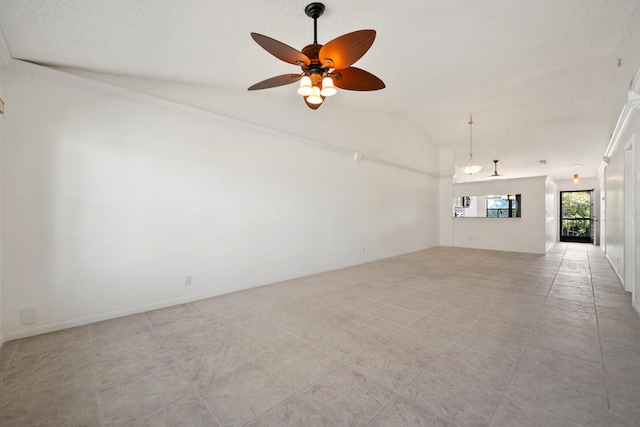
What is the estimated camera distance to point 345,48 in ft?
6.77

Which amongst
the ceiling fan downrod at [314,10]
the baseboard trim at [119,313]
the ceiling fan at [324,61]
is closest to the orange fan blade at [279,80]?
the ceiling fan at [324,61]

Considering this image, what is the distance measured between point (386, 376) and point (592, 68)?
6087mm

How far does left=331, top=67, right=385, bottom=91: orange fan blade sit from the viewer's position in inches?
96.5

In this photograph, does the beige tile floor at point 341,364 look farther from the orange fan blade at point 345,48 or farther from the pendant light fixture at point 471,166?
the pendant light fixture at point 471,166

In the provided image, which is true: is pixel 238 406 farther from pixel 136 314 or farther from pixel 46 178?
pixel 46 178

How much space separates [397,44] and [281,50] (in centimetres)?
217

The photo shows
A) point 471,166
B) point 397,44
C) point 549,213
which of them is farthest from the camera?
point 549,213

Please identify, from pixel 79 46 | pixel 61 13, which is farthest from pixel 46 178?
pixel 61 13

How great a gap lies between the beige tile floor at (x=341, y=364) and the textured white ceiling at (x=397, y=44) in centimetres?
281

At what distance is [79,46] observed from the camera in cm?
239

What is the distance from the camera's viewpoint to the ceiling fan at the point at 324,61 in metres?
2.00

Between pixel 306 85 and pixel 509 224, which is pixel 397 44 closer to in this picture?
pixel 306 85

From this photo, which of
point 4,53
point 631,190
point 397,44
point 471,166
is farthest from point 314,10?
point 471,166

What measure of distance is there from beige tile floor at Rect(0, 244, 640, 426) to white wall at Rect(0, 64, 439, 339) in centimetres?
42
